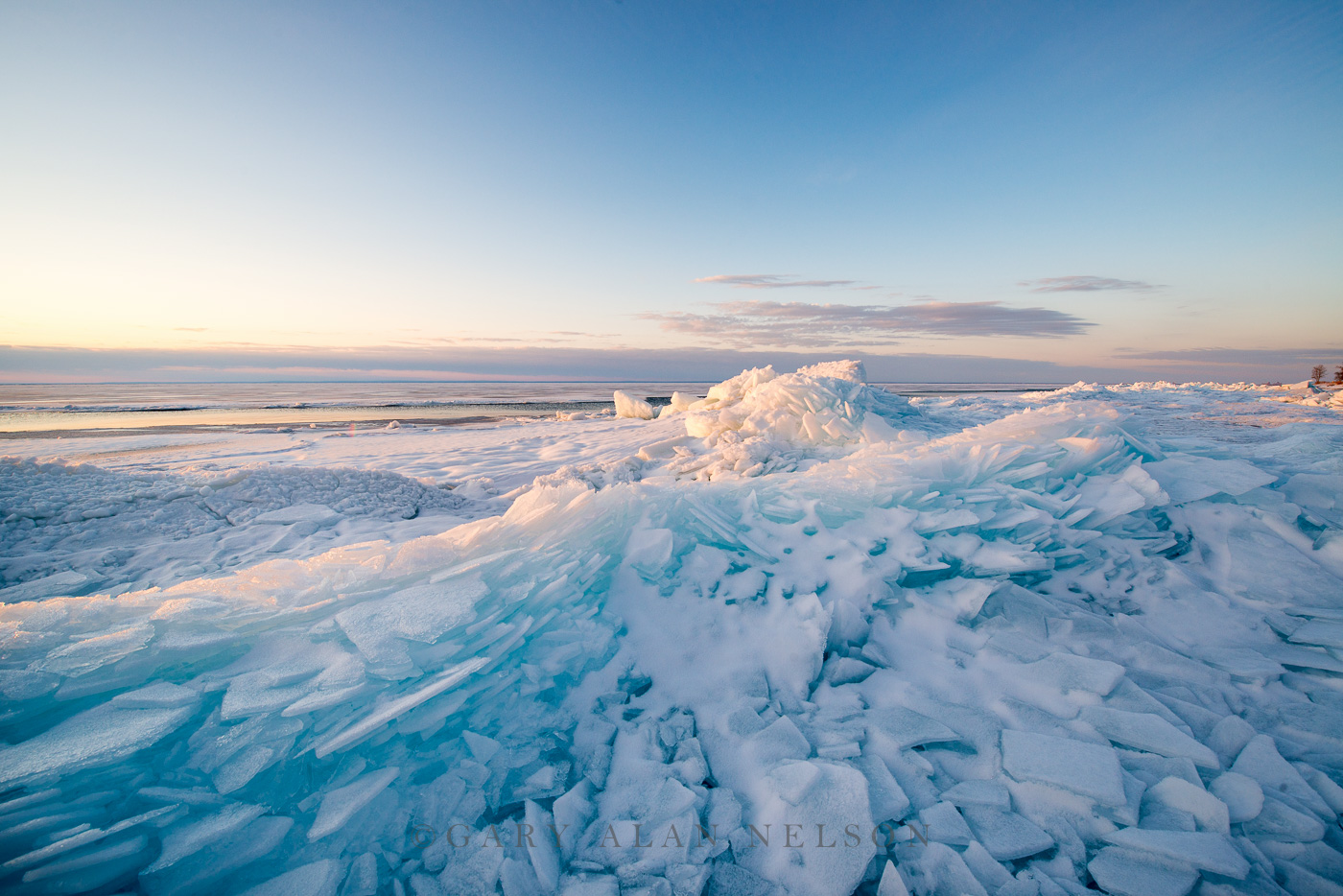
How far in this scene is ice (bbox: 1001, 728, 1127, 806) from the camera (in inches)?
55.0

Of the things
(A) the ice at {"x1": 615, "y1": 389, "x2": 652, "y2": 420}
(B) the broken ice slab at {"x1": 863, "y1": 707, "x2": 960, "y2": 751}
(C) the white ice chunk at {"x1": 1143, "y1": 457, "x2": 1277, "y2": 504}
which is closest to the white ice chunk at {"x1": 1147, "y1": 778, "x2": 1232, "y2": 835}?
(B) the broken ice slab at {"x1": 863, "y1": 707, "x2": 960, "y2": 751}

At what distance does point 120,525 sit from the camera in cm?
392

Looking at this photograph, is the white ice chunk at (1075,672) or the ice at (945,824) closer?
the ice at (945,824)

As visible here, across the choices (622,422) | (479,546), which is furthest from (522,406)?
(479,546)

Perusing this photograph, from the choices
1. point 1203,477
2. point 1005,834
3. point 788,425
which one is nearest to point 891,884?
point 1005,834

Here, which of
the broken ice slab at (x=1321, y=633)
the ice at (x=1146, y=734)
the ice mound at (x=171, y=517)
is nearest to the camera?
the ice at (x=1146, y=734)

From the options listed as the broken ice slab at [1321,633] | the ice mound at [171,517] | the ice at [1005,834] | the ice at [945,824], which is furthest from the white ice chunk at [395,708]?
the broken ice slab at [1321,633]

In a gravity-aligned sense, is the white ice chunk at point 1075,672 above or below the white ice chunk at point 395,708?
below

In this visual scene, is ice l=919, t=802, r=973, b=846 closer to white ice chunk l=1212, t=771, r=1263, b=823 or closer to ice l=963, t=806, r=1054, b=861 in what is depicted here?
ice l=963, t=806, r=1054, b=861

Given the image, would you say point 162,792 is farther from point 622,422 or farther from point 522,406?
point 522,406

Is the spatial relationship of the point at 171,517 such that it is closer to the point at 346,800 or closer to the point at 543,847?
the point at 346,800

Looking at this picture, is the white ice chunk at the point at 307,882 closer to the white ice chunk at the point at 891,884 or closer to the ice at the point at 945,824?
the white ice chunk at the point at 891,884

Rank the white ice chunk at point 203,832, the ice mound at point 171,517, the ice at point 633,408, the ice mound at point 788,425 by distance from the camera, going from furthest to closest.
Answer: the ice at point 633,408
the ice mound at point 788,425
the ice mound at point 171,517
the white ice chunk at point 203,832

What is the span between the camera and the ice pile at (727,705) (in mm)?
1261
